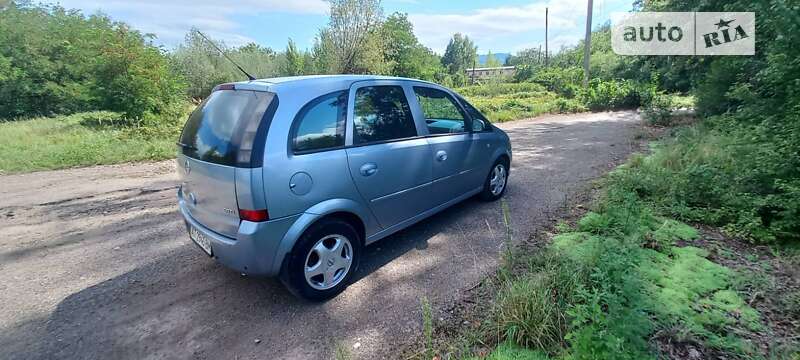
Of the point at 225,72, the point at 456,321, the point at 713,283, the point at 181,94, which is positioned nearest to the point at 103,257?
the point at 456,321

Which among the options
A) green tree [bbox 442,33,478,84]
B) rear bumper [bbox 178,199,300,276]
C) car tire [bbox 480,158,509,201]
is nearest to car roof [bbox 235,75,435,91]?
rear bumper [bbox 178,199,300,276]

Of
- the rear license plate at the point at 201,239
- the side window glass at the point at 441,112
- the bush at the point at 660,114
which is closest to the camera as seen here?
the rear license plate at the point at 201,239

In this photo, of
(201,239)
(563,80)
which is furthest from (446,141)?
(563,80)

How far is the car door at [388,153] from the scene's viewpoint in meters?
2.90

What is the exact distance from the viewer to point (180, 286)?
10.0ft

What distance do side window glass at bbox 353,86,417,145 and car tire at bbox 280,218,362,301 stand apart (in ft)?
2.54

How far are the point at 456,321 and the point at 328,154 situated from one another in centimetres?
156

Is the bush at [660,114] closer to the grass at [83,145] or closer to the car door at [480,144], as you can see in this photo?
the car door at [480,144]

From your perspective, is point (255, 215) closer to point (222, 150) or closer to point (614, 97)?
point (222, 150)

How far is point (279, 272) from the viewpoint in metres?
2.55

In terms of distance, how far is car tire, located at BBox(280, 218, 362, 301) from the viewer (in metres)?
2.59

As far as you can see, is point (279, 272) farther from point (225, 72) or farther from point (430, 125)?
point (225, 72)

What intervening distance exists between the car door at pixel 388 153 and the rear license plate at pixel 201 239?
48.9 inches

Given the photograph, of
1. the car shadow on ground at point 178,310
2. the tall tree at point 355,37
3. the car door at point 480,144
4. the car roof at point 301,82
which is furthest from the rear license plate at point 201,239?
the tall tree at point 355,37
